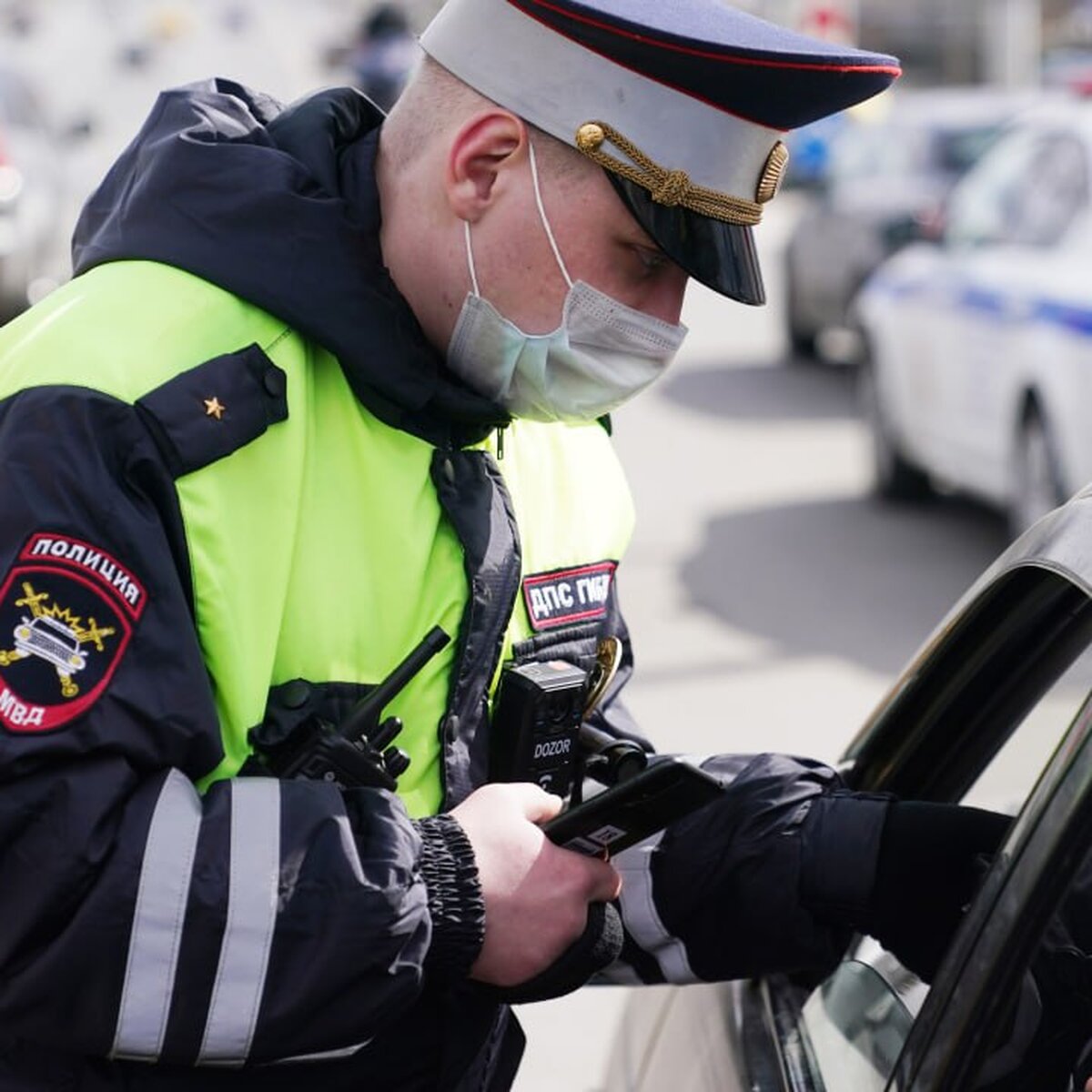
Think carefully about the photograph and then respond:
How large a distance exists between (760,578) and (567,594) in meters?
6.25

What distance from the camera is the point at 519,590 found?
2.13m

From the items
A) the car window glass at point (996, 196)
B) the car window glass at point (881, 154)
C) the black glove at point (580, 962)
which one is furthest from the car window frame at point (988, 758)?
the car window glass at point (881, 154)

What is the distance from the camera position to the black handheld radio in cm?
189

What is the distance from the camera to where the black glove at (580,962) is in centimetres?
194

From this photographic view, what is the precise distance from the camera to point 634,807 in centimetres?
196

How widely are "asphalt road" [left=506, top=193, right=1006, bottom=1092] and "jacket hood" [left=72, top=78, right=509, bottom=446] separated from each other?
2321 mm

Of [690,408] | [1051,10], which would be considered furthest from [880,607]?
[1051,10]

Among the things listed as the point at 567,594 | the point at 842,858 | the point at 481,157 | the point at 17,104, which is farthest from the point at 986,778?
the point at 17,104

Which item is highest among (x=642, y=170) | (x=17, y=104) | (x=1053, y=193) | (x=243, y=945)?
(x=642, y=170)

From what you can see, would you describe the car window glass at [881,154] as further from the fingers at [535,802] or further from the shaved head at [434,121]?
the fingers at [535,802]

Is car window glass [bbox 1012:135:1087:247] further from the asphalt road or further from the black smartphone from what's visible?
the black smartphone

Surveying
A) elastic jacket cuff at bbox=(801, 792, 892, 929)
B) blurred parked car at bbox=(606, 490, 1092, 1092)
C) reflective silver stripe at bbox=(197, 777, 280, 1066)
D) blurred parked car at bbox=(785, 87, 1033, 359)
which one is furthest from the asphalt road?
reflective silver stripe at bbox=(197, 777, 280, 1066)

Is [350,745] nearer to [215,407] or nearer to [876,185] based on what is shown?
[215,407]

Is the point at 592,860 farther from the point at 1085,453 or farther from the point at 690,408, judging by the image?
the point at 690,408
